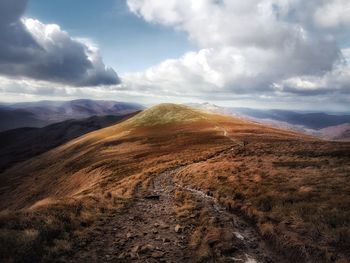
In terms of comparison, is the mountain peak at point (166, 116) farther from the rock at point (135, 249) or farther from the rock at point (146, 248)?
the rock at point (135, 249)

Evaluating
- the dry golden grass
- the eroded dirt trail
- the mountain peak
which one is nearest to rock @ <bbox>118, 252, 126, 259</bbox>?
the eroded dirt trail

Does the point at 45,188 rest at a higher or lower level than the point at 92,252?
lower

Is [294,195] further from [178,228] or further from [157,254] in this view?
[157,254]

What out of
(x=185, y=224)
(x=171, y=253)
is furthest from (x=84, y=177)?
(x=171, y=253)

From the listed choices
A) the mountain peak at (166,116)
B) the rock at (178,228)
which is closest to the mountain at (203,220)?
the rock at (178,228)

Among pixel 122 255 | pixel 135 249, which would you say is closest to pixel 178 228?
pixel 135 249

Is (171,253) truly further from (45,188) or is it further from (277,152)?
(45,188)

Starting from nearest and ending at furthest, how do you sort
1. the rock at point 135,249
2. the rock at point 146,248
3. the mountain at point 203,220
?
the mountain at point 203,220
the rock at point 135,249
the rock at point 146,248

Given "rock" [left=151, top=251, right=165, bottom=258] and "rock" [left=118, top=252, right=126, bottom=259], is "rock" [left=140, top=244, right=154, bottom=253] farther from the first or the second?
"rock" [left=118, top=252, right=126, bottom=259]
